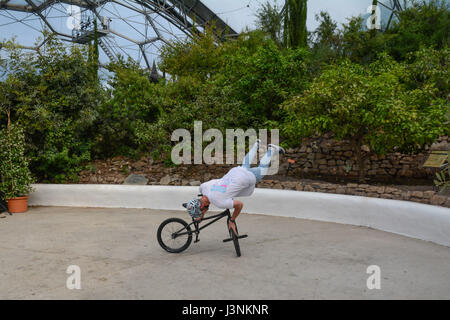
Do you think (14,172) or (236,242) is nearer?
(236,242)

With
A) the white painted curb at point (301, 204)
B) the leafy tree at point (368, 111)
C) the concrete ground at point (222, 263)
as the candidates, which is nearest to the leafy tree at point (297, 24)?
the leafy tree at point (368, 111)

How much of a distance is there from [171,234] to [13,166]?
21.6 ft

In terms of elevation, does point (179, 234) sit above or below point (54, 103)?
below

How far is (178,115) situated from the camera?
37.8ft

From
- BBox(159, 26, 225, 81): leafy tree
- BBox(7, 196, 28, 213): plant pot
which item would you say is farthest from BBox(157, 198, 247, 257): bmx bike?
BBox(159, 26, 225, 81): leafy tree

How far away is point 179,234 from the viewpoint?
566 centimetres

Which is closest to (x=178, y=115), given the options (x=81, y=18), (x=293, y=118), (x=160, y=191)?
(x=160, y=191)

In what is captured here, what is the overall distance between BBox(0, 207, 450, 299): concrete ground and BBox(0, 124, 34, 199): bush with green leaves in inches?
92.4

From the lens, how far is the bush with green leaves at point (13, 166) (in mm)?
9961

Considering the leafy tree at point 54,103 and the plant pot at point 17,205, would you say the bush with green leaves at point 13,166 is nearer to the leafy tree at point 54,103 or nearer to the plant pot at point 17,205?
the plant pot at point 17,205

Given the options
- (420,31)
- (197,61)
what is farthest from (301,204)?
(420,31)

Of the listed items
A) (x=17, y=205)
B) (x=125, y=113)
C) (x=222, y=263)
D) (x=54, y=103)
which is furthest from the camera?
(x=125, y=113)

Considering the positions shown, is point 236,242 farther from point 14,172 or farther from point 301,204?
point 14,172
